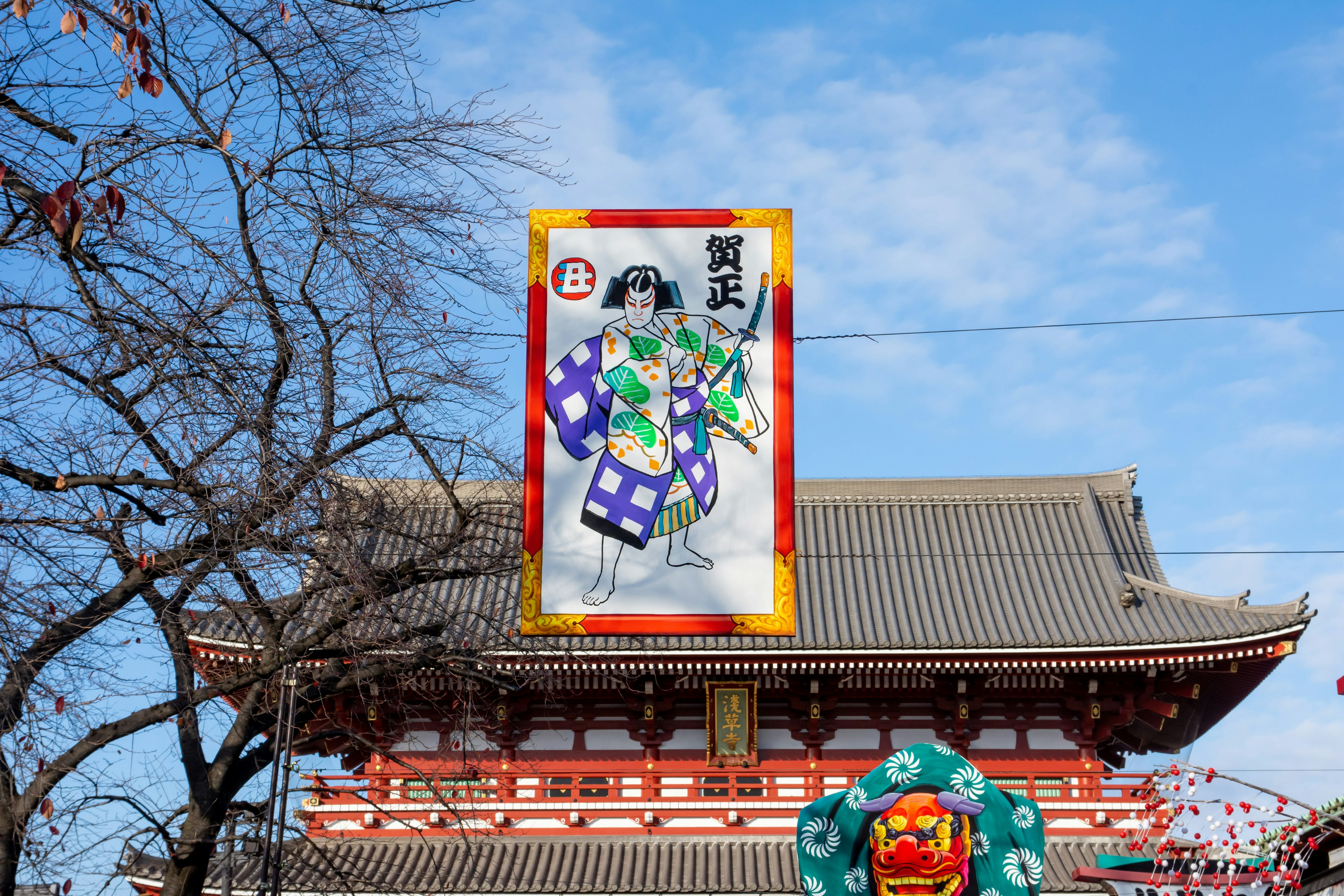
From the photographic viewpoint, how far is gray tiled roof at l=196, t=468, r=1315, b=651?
1473 centimetres

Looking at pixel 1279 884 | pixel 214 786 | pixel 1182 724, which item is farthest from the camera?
pixel 1182 724

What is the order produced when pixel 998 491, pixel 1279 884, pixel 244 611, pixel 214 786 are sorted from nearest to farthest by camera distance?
pixel 244 611, pixel 214 786, pixel 1279 884, pixel 998 491

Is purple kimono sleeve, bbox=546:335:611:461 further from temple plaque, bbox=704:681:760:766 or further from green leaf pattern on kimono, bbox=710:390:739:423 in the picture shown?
temple plaque, bbox=704:681:760:766

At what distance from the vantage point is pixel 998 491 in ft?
63.2

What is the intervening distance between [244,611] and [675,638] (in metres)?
7.72

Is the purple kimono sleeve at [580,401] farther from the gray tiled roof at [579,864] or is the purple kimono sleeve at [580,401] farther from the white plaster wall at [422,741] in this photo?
the white plaster wall at [422,741]

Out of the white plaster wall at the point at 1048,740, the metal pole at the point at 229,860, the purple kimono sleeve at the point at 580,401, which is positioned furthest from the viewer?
the white plaster wall at the point at 1048,740

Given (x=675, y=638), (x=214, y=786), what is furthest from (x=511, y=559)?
(x=675, y=638)

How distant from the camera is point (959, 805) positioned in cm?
831

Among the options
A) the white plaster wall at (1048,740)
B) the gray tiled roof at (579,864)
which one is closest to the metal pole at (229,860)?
the gray tiled roof at (579,864)

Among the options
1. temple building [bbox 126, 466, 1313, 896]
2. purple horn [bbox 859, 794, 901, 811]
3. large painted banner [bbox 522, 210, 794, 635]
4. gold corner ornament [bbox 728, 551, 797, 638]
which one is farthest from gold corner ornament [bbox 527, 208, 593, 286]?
temple building [bbox 126, 466, 1313, 896]

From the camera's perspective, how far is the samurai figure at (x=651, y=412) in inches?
271

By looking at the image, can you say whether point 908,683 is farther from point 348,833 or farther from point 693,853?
point 348,833

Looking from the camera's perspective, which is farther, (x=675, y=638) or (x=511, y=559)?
(x=675, y=638)
